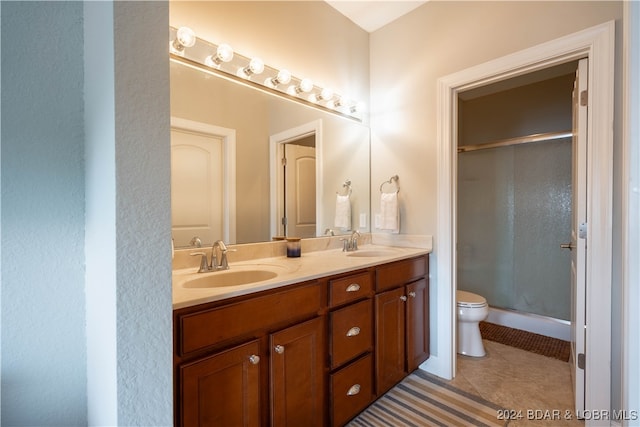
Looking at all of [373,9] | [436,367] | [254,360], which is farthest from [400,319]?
[373,9]

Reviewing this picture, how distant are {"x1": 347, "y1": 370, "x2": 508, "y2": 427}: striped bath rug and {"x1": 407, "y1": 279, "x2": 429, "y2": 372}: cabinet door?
0.15 m

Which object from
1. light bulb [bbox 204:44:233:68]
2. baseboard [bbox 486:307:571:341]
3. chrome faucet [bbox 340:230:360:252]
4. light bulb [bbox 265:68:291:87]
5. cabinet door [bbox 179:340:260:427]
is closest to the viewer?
cabinet door [bbox 179:340:260:427]

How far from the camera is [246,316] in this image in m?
1.05

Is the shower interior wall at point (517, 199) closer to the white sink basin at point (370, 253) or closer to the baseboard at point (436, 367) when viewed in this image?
the baseboard at point (436, 367)

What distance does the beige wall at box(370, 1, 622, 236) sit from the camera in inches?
64.7

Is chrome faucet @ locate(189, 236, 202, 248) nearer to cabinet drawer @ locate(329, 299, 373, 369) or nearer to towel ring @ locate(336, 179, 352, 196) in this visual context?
cabinet drawer @ locate(329, 299, 373, 369)

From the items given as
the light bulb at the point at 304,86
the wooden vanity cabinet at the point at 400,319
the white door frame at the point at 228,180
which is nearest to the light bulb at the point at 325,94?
the light bulb at the point at 304,86

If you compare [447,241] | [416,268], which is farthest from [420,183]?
[416,268]

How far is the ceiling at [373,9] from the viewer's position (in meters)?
2.09

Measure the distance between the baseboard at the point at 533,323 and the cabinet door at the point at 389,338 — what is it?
1600 mm

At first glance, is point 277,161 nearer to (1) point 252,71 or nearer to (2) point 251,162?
(2) point 251,162

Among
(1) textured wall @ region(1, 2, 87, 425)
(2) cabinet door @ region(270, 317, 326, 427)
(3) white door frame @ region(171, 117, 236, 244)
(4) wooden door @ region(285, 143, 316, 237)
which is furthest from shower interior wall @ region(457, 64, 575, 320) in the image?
(1) textured wall @ region(1, 2, 87, 425)

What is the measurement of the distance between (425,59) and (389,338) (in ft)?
6.12

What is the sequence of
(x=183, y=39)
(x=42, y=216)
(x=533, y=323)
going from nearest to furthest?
(x=42, y=216) → (x=183, y=39) → (x=533, y=323)
